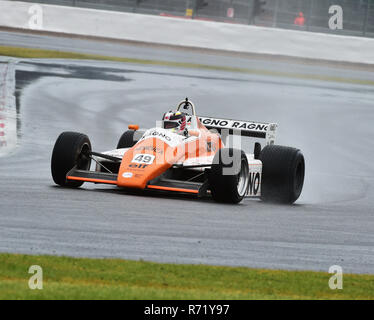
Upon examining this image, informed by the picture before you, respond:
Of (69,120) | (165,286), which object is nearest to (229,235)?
(165,286)

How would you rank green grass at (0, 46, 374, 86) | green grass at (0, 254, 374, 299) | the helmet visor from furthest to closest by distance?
green grass at (0, 46, 374, 86)
the helmet visor
green grass at (0, 254, 374, 299)

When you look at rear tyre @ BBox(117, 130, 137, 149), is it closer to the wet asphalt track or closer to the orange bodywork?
A: the wet asphalt track

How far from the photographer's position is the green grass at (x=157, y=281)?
6461 millimetres

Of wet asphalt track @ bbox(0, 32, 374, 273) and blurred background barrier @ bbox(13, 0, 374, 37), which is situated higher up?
blurred background barrier @ bbox(13, 0, 374, 37)

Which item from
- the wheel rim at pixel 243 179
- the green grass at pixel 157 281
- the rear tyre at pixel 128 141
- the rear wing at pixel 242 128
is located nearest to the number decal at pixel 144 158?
the wheel rim at pixel 243 179

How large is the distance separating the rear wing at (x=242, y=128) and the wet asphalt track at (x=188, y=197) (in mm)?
1333

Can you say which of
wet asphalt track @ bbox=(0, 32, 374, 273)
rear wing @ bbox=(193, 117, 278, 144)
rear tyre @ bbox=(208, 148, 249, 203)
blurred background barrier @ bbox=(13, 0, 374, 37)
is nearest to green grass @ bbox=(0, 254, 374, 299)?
wet asphalt track @ bbox=(0, 32, 374, 273)

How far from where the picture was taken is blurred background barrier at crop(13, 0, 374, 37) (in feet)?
121

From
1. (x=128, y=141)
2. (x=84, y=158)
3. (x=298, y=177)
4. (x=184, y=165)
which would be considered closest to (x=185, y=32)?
(x=128, y=141)

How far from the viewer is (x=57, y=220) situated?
931 centimetres

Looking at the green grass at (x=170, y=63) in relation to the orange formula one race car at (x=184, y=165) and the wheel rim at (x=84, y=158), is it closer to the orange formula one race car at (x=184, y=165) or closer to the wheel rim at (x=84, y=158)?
the orange formula one race car at (x=184, y=165)

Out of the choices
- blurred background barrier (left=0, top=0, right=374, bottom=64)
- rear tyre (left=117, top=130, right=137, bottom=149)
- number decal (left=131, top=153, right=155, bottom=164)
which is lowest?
rear tyre (left=117, top=130, right=137, bottom=149)

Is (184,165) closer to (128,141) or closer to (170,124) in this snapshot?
(170,124)

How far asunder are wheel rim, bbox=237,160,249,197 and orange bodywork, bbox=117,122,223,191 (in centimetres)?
91
